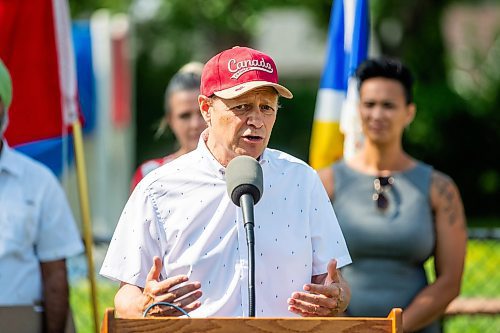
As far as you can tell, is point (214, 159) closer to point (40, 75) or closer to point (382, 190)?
point (382, 190)

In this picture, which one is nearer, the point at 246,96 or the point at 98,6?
the point at 246,96

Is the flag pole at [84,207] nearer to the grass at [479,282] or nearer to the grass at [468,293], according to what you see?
the grass at [468,293]

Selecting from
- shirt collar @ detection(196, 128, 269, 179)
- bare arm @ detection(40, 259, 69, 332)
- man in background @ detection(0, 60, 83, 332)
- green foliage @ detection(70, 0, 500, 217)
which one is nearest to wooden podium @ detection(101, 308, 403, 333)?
shirt collar @ detection(196, 128, 269, 179)

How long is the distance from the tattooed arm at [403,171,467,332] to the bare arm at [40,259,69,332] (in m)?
1.63

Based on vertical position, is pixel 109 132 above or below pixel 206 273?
above

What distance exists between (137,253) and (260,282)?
42 cm

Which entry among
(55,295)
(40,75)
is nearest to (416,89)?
(40,75)

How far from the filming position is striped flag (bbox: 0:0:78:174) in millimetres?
6301

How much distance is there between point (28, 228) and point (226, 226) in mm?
1631

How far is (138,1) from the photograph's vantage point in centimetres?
2573

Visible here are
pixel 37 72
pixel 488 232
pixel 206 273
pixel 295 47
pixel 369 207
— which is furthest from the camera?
pixel 295 47

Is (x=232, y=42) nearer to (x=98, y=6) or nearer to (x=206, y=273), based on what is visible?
(x=98, y=6)

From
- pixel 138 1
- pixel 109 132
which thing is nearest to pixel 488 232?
pixel 109 132

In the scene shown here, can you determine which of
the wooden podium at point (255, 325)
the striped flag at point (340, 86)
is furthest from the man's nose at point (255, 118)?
the striped flag at point (340, 86)
